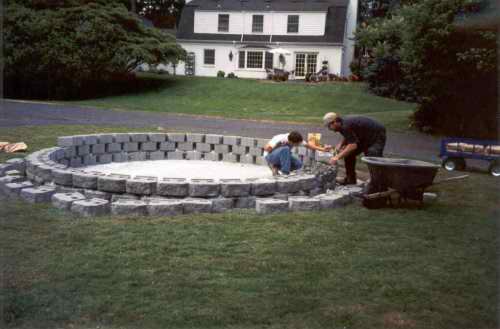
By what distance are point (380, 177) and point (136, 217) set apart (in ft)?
11.8

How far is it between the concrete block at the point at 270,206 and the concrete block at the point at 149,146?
20.0 ft

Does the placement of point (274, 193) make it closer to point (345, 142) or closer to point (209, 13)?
point (345, 142)

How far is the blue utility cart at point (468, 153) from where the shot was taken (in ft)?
39.9

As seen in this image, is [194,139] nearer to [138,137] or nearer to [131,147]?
[138,137]

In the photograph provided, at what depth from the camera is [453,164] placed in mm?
12789

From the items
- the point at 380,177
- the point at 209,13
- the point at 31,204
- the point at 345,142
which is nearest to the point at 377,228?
the point at 380,177

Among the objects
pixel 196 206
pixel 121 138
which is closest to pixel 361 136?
pixel 196 206

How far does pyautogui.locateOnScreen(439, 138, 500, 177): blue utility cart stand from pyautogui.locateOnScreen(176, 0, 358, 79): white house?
25364mm

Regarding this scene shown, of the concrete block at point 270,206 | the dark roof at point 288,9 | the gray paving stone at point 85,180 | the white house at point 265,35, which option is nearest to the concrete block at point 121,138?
the gray paving stone at point 85,180

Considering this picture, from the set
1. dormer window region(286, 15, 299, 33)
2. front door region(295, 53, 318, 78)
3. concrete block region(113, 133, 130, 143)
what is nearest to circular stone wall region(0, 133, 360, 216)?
concrete block region(113, 133, 130, 143)

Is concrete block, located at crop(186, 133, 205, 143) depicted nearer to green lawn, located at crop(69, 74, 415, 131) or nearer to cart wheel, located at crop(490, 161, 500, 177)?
cart wheel, located at crop(490, 161, 500, 177)

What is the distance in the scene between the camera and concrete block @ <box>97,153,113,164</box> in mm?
12512

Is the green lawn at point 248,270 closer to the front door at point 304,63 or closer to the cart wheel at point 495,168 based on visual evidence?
the cart wheel at point 495,168

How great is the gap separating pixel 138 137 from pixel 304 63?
2706 cm
